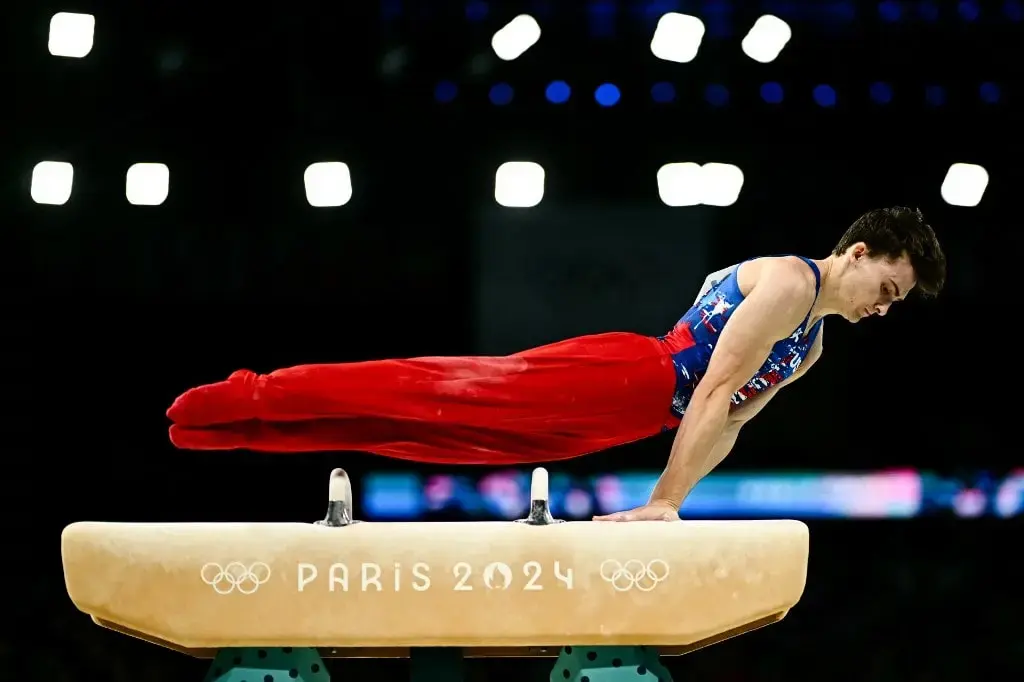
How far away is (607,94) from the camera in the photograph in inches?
226

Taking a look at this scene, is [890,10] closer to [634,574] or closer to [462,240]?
[462,240]

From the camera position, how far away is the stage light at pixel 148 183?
524 cm

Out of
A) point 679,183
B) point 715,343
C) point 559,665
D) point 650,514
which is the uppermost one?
point 679,183

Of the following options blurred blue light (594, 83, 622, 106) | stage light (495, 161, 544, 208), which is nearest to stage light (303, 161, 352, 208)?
stage light (495, 161, 544, 208)

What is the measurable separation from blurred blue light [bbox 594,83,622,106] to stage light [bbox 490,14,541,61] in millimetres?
360

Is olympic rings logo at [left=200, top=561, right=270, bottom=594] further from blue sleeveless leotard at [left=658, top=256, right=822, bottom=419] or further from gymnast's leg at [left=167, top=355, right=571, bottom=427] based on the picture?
blue sleeveless leotard at [left=658, top=256, right=822, bottom=419]

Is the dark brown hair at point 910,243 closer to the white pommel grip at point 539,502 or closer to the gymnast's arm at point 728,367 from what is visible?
the gymnast's arm at point 728,367

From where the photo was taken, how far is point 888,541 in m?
→ 5.91

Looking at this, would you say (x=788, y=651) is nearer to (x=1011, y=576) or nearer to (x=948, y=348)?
(x=1011, y=576)

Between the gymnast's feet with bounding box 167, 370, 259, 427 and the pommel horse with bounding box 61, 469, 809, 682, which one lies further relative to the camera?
the gymnast's feet with bounding box 167, 370, 259, 427

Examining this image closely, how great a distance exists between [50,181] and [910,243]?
3.61m

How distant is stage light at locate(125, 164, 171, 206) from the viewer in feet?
17.2

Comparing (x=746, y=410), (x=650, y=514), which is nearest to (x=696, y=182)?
(x=746, y=410)

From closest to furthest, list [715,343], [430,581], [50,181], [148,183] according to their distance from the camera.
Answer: [430,581], [715,343], [148,183], [50,181]
